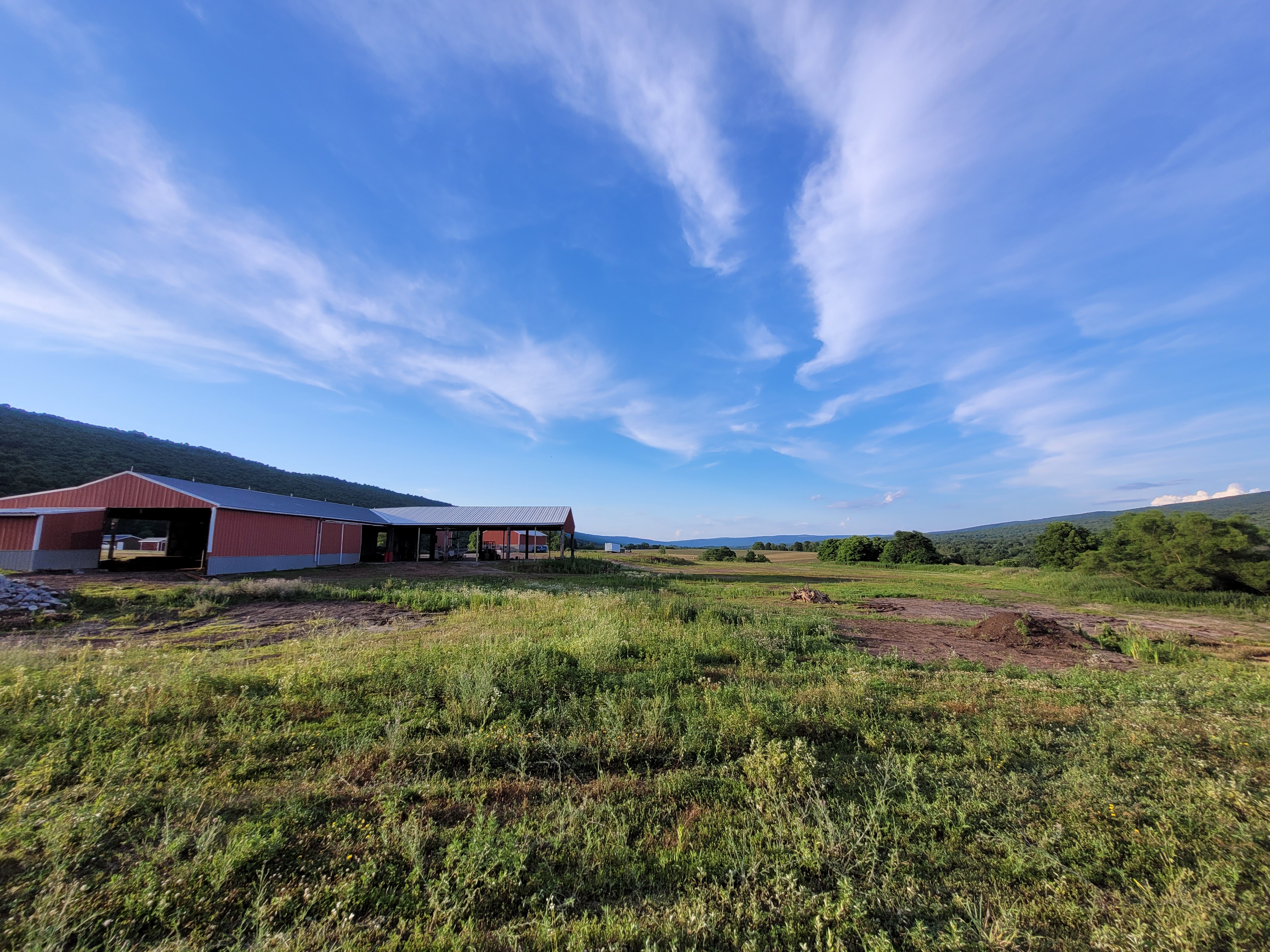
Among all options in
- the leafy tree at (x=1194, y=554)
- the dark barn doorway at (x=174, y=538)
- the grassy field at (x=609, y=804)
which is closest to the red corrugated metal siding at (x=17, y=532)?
the dark barn doorway at (x=174, y=538)

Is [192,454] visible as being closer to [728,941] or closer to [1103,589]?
[728,941]

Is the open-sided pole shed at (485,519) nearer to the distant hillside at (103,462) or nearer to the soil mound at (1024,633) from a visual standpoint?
the distant hillside at (103,462)

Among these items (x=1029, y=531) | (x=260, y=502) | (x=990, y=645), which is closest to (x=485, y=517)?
(x=260, y=502)

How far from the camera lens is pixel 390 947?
2.52 m

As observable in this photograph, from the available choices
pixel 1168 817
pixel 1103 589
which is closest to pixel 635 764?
pixel 1168 817

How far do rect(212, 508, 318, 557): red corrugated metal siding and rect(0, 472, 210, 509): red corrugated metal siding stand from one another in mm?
1307

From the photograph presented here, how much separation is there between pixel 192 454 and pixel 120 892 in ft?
284

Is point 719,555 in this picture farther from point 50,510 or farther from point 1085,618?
point 50,510

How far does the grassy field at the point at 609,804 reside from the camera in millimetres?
2779

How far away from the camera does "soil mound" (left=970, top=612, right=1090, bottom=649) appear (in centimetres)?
1198

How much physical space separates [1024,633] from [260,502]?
34365 mm

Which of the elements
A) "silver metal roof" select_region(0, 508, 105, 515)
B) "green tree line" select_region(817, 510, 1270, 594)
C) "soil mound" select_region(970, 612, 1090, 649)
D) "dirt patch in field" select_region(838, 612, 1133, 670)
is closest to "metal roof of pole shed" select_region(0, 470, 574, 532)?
"silver metal roof" select_region(0, 508, 105, 515)

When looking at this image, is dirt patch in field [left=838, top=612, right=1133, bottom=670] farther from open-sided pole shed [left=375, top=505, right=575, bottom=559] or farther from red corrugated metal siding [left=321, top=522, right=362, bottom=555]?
red corrugated metal siding [left=321, top=522, right=362, bottom=555]

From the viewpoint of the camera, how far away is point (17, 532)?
22734 mm
